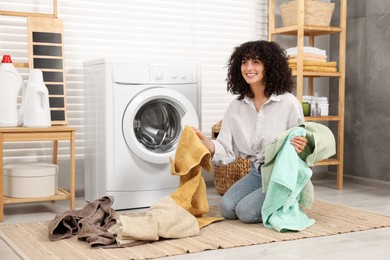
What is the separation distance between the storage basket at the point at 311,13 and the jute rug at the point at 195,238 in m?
1.53

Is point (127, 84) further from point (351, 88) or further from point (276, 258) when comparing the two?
point (351, 88)

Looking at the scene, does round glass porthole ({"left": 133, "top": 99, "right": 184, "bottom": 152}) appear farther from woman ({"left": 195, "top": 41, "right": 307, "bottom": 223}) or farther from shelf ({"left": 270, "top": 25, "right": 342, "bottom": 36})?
shelf ({"left": 270, "top": 25, "right": 342, "bottom": 36})

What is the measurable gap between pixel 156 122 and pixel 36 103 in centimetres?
73

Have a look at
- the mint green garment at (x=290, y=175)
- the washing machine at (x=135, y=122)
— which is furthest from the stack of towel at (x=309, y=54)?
the mint green garment at (x=290, y=175)

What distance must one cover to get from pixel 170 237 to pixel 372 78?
2.44 metres

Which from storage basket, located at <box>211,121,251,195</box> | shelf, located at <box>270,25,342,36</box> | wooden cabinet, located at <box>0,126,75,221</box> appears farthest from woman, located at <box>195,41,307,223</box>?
shelf, located at <box>270,25,342,36</box>

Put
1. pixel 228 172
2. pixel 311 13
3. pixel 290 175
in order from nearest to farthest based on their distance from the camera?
pixel 290 175
pixel 228 172
pixel 311 13

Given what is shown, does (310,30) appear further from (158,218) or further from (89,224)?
(89,224)

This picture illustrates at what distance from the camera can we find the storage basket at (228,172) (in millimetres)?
3659

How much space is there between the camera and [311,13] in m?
4.05

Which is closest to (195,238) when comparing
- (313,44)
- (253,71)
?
(253,71)


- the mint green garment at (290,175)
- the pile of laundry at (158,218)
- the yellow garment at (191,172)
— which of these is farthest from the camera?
the yellow garment at (191,172)

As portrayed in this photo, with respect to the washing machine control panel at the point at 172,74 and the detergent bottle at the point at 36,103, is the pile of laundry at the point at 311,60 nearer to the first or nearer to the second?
the washing machine control panel at the point at 172,74

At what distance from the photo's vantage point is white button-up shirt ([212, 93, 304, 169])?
9.75 feet
